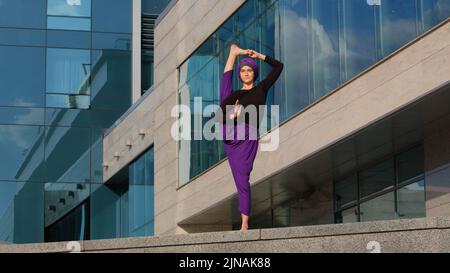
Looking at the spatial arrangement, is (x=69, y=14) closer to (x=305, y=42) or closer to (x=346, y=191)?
(x=305, y=42)

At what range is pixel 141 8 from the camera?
151ft

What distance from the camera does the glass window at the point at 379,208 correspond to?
23844 mm

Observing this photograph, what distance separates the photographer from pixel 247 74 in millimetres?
15062

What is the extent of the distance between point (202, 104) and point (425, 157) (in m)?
10.2

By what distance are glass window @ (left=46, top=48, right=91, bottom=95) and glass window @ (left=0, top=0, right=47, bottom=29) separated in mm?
1282

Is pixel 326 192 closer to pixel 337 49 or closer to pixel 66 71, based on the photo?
pixel 337 49

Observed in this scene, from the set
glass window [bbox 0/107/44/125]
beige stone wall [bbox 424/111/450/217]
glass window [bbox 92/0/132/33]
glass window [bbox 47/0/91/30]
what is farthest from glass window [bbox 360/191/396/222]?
glass window [bbox 47/0/91/30]

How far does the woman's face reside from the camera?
15.0 meters

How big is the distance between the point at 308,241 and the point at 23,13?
113 ft

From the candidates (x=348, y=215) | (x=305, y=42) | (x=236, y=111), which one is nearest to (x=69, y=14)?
(x=305, y=42)

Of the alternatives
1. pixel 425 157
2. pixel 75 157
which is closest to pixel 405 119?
pixel 425 157

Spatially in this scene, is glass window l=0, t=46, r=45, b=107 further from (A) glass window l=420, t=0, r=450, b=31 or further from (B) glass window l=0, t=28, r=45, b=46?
(A) glass window l=420, t=0, r=450, b=31

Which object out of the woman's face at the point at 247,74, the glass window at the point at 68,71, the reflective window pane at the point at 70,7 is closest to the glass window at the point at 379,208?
the woman's face at the point at 247,74
